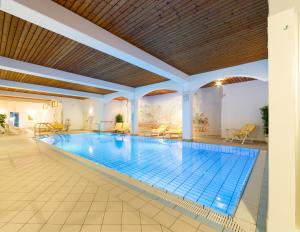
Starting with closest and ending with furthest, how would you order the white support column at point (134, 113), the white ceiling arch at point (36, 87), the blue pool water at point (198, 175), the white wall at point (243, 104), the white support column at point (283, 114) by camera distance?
the white support column at point (283, 114)
the blue pool water at point (198, 175)
the white wall at point (243, 104)
the white ceiling arch at point (36, 87)
the white support column at point (134, 113)

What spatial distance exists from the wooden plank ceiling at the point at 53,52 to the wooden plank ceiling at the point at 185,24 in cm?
131

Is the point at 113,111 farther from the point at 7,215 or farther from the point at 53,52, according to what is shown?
the point at 7,215

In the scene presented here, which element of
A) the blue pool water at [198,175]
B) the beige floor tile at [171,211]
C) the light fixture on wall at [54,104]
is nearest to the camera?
the beige floor tile at [171,211]

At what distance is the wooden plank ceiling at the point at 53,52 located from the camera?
140 inches

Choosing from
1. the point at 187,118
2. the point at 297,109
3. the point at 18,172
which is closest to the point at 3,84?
the point at 18,172

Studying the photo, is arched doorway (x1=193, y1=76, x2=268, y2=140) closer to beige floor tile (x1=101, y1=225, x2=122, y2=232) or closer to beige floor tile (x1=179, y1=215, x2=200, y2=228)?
beige floor tile (x1=179, y1=215, x2=200, y2=228)

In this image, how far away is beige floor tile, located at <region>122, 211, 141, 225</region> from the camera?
158cm

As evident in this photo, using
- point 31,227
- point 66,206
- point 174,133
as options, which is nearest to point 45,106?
point 174,133

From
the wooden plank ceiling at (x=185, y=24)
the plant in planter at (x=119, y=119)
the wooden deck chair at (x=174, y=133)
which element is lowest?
the wooden deck chair at (x=174, y=133)

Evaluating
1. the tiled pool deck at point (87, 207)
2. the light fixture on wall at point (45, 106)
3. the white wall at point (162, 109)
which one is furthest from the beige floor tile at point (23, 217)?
the light fixture on wall at point (45, 106)

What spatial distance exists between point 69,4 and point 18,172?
343 centimetres

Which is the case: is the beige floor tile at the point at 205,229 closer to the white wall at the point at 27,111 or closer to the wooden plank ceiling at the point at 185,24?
the wooden plank ceiling at the point at 185,24

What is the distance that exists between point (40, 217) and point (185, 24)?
4131 millimetres

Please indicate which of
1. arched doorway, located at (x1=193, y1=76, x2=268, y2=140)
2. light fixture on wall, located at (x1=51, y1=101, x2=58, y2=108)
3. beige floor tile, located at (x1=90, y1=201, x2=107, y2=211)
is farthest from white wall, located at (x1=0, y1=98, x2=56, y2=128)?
beige floor tile, located at (x1=90, y1=201, x2=107, y2=211)
